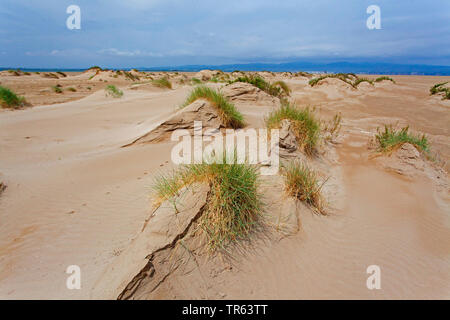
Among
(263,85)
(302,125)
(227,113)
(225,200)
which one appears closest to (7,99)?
(227,113)

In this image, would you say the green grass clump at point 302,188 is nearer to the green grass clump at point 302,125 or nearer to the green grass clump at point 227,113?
the green grass clump at point 302,125

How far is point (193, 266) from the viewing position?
1.91 metres

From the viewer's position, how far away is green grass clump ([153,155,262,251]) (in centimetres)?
212

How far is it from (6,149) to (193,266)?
5.72 meters

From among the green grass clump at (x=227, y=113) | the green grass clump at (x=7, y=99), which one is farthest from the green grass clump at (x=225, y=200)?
the green grass clump at (x=7, y=99)

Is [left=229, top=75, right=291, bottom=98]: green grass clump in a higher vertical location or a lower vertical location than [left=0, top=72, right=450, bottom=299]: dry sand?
higher

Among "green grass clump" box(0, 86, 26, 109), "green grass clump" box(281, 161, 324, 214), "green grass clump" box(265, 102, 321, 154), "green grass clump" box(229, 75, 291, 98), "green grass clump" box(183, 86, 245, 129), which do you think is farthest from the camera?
"green grass clump" box(229, 75, 291, 98)

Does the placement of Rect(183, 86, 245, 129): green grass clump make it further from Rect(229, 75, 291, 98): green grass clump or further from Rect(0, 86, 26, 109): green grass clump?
Rect(0, 86, 26, 109): green grass clump

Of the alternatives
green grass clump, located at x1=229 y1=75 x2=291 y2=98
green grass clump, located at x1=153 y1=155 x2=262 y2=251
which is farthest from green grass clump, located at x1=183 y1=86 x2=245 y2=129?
green grass clump, located at x1=229 y1=75 x2=291 y2=98

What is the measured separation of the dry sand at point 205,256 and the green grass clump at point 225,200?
177mm

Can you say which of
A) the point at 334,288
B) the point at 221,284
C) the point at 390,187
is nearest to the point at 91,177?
the point at 221,284

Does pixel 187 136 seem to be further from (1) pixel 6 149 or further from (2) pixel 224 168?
(1) pixel 6 149

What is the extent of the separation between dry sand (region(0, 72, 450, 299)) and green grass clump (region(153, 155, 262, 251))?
177 mm

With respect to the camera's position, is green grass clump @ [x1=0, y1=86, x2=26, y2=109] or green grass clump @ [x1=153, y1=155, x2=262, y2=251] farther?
green grass clump @ [x1=0, y1=86, x2=26, y2=109]
